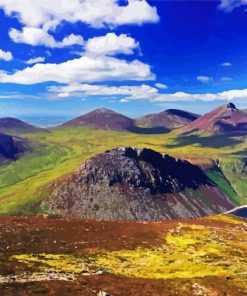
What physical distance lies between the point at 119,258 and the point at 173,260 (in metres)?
11.3

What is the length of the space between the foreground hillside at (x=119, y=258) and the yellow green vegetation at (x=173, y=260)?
176 millimetres

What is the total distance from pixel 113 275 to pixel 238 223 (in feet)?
295

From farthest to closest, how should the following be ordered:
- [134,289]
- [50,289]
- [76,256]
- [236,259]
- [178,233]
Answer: [178,233] → [236,259] → [76,256] → [134,289] → [50,289]

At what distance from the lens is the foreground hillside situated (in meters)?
63.3

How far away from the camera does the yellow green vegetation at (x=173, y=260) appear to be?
7519 centimetres

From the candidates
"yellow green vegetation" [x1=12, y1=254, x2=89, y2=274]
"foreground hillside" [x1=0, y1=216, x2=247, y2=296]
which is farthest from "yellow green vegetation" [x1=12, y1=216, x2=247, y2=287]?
"foreground hillside" [x1=0, y1=216, x2=247, y2=296]

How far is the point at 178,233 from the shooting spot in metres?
118

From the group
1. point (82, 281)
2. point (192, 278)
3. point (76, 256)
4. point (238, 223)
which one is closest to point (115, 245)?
point (76, 256)

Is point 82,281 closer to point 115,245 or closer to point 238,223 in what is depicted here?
point 115,245

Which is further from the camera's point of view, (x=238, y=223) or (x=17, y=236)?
(x=238, y=223)

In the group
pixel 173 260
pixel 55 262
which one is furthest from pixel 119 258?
pixel 55 262

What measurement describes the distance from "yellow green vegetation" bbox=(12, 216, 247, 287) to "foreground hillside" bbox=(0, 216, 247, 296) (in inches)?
6.9

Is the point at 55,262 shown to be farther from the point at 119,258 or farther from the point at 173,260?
the point at 173,260

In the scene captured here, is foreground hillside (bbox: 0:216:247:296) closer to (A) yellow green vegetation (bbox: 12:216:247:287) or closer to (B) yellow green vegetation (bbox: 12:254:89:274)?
(B) yellow green vegetation (bbox: 12:254:89:274)
